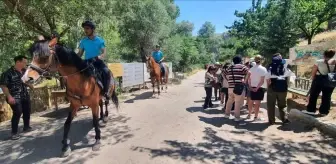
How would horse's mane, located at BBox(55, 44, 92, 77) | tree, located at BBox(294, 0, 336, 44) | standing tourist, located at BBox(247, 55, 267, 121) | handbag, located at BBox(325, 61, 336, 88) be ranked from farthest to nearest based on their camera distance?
tree, located at BBox(294, 0, 336, 44) → standing tourist, located at BBox(247, 55, 267, 121) → handbag, located at BBox(325, 61, 336, 88) → horse's mane, located at BBox(55, 44, 92, 77)

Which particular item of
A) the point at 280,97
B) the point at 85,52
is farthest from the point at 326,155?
the point at 85,52

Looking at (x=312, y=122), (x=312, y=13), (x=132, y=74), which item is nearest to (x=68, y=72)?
(x=312, y=122)

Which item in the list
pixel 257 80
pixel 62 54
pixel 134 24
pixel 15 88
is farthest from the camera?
pixel 134 24

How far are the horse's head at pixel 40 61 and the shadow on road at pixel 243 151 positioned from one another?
237 centimetres

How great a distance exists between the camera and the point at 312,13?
32.1 meters

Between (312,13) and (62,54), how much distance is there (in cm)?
3183

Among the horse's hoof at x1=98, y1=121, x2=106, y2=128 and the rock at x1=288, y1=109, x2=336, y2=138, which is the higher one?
the rock at x1=288, y1=109, x2=336, y2=138

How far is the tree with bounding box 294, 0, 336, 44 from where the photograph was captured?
30748mm

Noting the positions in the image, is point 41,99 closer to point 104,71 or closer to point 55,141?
point 55,141

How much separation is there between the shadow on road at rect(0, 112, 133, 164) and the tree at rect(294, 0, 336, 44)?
26170 millimetres

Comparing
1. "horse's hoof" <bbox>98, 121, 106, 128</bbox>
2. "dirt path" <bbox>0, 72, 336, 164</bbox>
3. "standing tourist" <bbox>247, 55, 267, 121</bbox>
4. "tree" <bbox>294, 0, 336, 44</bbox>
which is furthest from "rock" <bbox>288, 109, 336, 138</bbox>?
"tree" <bbox>294, 0, 336, 44</bbox>

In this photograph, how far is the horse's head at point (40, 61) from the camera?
509 centimetres

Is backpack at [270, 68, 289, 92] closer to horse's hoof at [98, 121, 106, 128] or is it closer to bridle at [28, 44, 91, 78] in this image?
horse's hoof at [98, 121, 106, 128]

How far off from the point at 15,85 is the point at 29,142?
145 cm
